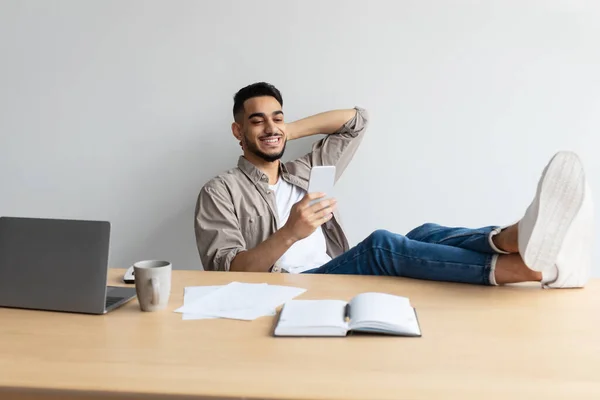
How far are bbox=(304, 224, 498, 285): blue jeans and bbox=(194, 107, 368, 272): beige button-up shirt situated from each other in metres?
0.49

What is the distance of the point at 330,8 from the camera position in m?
2.27

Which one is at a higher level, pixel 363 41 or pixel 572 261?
pixel 363 41

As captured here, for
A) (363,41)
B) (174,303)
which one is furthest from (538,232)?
(363,41)

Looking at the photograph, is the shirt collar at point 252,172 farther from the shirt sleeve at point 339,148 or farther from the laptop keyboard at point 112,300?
the laptop keyboard at point 112,300

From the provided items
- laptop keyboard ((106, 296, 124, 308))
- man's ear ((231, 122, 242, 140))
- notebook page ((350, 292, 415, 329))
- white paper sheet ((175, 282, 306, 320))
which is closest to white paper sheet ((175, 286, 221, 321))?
A: white paper sheet ((175, 282, 306, 320))

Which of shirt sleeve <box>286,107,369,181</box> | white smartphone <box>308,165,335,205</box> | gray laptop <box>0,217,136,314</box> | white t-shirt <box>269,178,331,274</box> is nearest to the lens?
gray laptop <box>0,217,136,314</box>

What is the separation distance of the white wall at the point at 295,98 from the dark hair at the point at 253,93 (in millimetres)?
145

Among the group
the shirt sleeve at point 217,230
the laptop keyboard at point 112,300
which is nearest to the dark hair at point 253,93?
the shirt sleeve at point 217,230

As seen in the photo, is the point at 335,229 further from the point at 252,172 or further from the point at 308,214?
the point at 308,214

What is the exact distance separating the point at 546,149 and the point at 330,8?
1.03 m

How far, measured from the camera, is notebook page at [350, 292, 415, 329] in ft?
3.18

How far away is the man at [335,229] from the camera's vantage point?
4.02ft

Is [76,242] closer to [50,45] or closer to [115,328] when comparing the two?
[115,328]

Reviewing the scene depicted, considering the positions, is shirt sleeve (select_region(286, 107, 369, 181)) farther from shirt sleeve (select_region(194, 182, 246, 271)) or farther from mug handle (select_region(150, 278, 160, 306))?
mug handle (select_region(150, 278, 160, 306))
